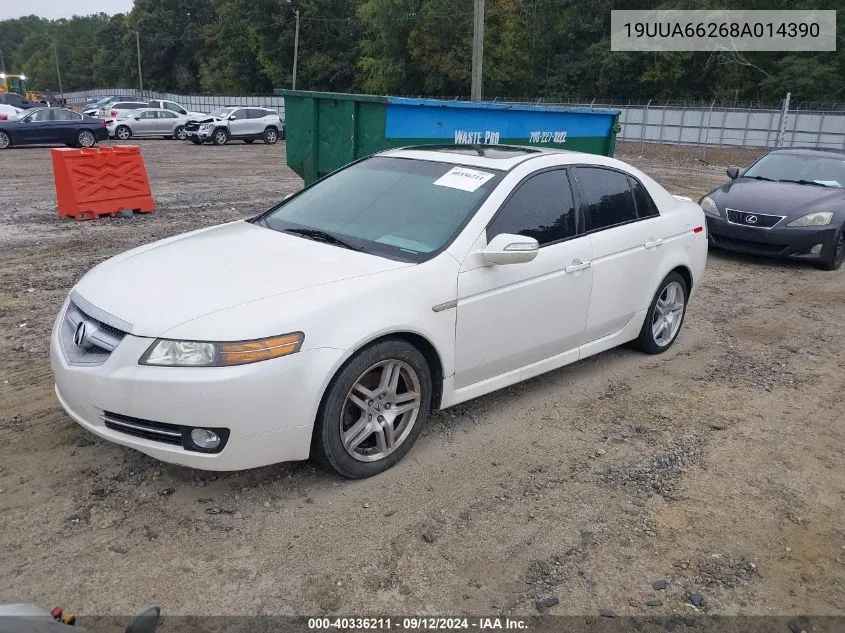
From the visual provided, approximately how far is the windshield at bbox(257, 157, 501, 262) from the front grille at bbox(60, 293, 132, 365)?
130cm

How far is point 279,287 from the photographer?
343cm

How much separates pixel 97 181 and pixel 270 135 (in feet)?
63.8

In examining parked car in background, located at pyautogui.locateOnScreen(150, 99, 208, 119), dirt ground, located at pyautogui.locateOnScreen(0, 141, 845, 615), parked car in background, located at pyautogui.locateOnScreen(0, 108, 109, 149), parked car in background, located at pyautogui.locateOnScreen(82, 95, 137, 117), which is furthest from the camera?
parked car in background, located at pyautogui.locateOnScreen(150, 99, 208, 119)

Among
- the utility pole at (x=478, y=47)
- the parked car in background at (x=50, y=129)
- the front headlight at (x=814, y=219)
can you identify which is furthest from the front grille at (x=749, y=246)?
the parked car in background at (x=50, y=129)

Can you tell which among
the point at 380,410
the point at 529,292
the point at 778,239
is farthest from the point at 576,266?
the point at 778,239

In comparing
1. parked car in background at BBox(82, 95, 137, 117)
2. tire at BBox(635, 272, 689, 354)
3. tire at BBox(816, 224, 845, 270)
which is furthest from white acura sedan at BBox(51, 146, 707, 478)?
parked car in background at BBox(82, 95, 137, 117)

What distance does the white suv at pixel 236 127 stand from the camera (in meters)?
28.0

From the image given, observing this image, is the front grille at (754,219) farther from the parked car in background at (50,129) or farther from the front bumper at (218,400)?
the parked car in background at (50,129)

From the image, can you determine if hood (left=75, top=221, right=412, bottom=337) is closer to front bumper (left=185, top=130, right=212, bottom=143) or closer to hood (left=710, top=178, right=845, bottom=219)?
hood (left=710, top=178, right=845, bottom=219)

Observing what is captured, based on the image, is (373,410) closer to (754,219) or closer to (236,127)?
(754,219)

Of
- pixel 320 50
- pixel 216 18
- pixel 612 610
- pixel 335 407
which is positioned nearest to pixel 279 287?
pixel 335 407

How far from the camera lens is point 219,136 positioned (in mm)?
28281

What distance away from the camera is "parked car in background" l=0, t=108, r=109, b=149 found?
22.5 metres

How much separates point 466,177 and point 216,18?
9497 cm
